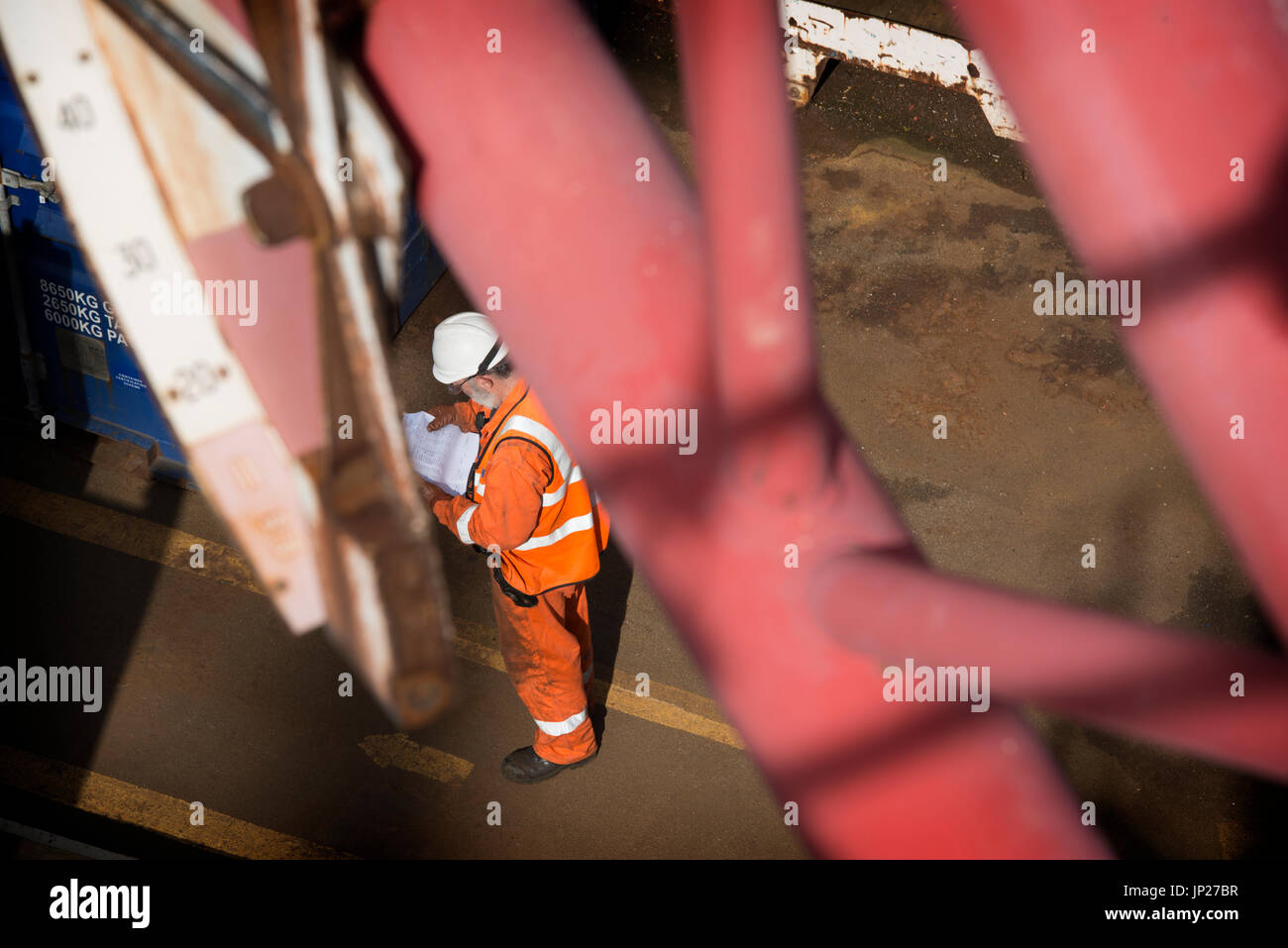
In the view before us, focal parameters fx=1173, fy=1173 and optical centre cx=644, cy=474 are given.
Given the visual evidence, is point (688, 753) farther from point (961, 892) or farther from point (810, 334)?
point (810, 334)

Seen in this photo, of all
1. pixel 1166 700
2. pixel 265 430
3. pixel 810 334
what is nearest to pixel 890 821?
pixel 1166 700

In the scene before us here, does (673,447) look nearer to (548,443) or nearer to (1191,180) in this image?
(1191,180)

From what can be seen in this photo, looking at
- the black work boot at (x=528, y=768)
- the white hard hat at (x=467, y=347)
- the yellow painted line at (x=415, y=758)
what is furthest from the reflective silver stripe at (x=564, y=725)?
the white hard hat at (x=467, y=347)

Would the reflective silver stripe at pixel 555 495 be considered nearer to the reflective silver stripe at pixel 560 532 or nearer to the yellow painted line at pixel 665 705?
the reflective silver stripe at pixel 560 532

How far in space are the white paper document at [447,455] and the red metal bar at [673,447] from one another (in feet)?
10.9

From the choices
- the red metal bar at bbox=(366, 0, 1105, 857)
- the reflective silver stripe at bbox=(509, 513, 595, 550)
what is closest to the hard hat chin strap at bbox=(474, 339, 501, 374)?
the reflective silver stripe at bbox=(509, 513, 595, 550)

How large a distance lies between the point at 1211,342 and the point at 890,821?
24.2 inches

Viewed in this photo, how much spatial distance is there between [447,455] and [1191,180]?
3.79 m

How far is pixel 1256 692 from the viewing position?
1021 mm

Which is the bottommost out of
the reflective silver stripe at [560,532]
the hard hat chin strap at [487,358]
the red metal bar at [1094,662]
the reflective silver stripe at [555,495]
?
the red metal bar at [1094,662]

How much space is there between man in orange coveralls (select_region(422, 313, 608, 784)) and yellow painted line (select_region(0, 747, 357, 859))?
1033 mm

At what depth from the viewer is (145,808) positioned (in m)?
5.23

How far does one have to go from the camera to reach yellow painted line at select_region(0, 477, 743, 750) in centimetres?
573

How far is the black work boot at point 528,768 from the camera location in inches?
210
